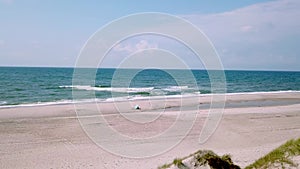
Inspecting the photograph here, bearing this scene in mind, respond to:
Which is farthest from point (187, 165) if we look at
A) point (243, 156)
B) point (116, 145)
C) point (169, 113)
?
Answer: point (169, 113)

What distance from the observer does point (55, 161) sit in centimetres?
1054

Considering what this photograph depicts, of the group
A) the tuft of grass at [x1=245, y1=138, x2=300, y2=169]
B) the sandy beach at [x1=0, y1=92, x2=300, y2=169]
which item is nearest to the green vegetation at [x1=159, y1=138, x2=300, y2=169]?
the tuft of grass at [x1=245, y1=138, x2=300, y2=169]

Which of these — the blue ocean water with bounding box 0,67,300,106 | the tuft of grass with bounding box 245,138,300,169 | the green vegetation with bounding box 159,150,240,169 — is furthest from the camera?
the blue ocean water with bounding box 0,67,300,106

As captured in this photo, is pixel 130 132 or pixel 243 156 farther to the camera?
pixel 130 132

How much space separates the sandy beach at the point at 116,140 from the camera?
10523 millimetres

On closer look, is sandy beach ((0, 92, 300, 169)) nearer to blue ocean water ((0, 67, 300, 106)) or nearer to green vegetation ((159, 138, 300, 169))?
green vegetation ((159, 138, 300, 169))

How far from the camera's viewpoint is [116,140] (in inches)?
527

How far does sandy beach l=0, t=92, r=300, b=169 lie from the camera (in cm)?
1052

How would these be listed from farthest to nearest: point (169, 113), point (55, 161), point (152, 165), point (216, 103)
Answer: point (216, 103) < point (169, 113) < point (55, 161) < point (152, 165)

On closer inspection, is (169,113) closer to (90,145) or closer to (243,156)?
(90,145)

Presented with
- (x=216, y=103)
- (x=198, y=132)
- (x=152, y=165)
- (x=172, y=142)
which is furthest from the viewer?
(x=216, y=103)

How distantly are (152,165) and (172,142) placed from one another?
11.5 ft

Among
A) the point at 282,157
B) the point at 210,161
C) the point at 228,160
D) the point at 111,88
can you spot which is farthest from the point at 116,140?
the point at 111,88

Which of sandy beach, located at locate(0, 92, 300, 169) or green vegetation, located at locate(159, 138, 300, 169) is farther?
sandy beach, located at locate(0, 92, 300, 169)
